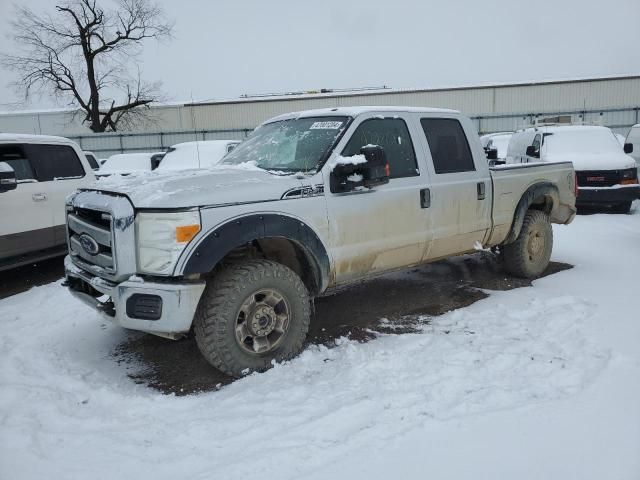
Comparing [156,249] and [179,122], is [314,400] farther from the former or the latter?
[179,122]

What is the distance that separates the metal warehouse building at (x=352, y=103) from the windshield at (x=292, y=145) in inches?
822

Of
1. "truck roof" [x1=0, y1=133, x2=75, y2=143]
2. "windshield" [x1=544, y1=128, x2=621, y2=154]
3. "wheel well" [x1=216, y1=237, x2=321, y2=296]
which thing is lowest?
"wheel well" [x1=216, y1=237, x2=321, y2=296]

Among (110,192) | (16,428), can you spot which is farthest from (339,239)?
(16,428)

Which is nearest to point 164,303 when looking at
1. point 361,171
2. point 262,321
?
point 262,321

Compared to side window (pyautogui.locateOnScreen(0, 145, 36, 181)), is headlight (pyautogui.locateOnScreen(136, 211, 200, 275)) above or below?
below

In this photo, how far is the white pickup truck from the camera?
3.30 metres

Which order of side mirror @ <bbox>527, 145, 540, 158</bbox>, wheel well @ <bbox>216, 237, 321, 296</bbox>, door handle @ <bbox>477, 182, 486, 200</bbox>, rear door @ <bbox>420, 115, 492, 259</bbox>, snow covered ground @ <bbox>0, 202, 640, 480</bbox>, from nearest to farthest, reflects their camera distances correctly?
snow covered ground @ <bbox>0, 202, 640, 480</bbox> → wheel well @ <bbox>216, 237, 321, 296</bbox> → rear door @ <bbox>420, 115, 492, 259</bbox> → door handle @ <bbox>477, 182, 486, 200</bbox> → side mirror @ <bbox>527, 145, 540, 158</bbox>

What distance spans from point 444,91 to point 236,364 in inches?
1124

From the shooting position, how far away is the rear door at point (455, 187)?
4770mm

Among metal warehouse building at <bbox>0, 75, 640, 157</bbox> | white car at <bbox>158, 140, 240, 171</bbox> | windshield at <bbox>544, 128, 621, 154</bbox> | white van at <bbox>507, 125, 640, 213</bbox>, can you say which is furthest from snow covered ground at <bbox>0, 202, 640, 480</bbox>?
metal warehouse building at <bbox>0, 75, 640, 157</bbox>

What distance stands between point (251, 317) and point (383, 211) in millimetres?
1457

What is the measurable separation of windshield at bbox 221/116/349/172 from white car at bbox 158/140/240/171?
7505mm

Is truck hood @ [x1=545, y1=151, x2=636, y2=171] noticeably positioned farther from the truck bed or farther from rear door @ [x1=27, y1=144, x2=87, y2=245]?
rear door @ [x1=27, y1=144, x2=87, y2=245]

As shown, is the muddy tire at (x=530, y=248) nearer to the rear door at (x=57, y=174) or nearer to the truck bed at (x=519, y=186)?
the truck bed at (x=519, y=186)
